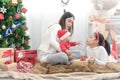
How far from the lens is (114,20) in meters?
2.90

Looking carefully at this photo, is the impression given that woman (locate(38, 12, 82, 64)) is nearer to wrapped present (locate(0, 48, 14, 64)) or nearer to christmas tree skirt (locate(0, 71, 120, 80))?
christmas tree skirt (locate(0, 71, 120, 80))

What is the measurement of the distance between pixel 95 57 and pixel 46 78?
499 millimetres

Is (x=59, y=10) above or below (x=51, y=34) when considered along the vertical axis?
above

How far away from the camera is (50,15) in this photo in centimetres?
317

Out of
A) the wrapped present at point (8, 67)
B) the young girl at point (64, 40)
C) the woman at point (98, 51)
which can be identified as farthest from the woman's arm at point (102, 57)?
the wrapped present at point (8, 67)

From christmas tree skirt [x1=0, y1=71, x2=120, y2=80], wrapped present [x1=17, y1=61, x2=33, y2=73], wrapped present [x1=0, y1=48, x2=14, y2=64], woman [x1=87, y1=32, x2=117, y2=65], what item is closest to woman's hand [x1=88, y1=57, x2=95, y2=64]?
woman [x1=87, y1=32, x2=117, y2=65]

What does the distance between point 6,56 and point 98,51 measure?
889 millimetres

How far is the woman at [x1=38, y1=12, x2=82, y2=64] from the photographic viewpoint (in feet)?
7.37

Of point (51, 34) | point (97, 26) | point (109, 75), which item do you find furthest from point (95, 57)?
point (97, 26)

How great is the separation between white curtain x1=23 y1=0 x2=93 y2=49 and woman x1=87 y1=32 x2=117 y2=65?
0.74 metres

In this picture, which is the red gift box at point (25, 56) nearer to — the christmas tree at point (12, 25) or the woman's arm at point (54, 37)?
the christmas tree at point (12, 25)

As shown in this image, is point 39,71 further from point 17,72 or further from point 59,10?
point 59,10

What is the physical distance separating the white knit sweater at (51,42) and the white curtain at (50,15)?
Answer: 0.73m

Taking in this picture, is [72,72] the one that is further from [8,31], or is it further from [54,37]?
[8,31]
